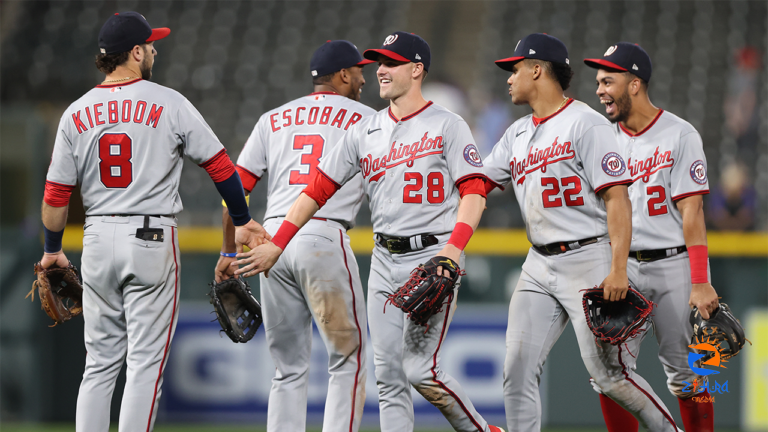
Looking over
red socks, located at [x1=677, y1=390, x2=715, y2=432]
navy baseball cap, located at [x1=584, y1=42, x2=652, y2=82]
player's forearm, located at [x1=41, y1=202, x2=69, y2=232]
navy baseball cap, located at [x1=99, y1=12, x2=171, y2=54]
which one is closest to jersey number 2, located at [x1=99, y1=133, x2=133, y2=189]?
player's forearm, located at [x1=41, y1=202, x2=69, y2=232]

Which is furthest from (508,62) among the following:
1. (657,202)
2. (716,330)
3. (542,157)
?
(716,330)

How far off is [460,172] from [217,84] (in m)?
8.44

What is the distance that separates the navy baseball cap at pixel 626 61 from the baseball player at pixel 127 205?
2.06 m

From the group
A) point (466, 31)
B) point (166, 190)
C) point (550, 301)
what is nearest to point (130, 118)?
point (166, 190)

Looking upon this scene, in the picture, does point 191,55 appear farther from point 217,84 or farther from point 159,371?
point 159,371

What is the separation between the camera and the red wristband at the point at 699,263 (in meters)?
4.14

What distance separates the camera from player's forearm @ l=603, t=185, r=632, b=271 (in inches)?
148

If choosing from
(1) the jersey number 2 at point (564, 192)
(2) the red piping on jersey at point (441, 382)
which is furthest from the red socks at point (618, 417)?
(1) the jersey number 2 at point (564, 192)

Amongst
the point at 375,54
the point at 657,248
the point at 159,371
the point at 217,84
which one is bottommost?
the point at 159,371

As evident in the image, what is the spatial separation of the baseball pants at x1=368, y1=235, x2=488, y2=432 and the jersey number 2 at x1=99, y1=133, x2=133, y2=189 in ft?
4.28

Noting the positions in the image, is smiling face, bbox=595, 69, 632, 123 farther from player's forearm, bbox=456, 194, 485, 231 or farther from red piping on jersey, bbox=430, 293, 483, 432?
red piping on jersey, bbox=430, 293, 483, 432

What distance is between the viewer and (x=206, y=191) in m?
8.38

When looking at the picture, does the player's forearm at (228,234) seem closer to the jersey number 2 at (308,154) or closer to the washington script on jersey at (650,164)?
the jersey number 2 at (308,154)

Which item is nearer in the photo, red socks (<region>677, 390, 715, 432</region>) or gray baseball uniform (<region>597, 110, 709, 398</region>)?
gray baseball uniform (<region>597, 110, 709, 398</region>)
